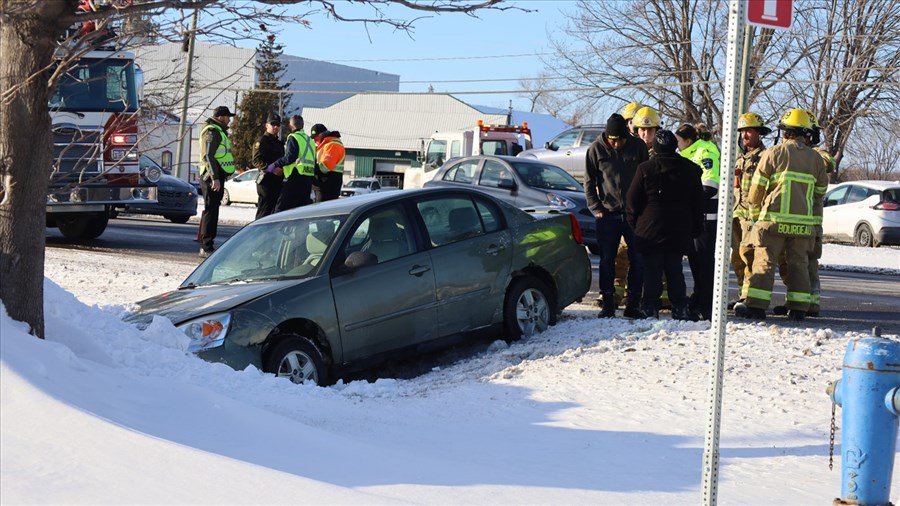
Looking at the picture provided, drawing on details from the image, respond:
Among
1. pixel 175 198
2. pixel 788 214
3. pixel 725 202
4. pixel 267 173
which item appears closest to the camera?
pixel 725 202

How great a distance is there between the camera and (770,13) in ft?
14.3

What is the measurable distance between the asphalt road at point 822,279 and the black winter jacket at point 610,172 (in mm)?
1957

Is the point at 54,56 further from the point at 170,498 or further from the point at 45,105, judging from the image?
the point at 170,498

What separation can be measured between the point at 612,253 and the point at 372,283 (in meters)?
3.24

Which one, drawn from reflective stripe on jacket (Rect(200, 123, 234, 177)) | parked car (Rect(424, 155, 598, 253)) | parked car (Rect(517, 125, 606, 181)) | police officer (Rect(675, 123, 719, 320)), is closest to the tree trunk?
police officer (Rect(675, 123, 719, 320))

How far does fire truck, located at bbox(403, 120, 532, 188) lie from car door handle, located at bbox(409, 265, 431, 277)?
2070cm

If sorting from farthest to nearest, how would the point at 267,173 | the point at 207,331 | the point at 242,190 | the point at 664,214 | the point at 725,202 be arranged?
the point at 242,190, the point at 267,173, the point at 664,214, the point at 207,331, the point at 725,202

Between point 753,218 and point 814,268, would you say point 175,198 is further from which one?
point 814,268

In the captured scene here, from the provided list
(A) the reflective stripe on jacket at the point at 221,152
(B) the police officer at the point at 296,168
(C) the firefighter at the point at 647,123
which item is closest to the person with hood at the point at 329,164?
(B) the police officer at the point at 296,168

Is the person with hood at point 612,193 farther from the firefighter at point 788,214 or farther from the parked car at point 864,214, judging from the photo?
the parked car at point 864,214

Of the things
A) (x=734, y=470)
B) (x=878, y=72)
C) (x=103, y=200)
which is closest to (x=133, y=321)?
(x=734, y=470)

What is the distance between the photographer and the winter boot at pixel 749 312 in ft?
36.5

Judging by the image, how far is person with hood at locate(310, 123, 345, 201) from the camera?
15.2 meters

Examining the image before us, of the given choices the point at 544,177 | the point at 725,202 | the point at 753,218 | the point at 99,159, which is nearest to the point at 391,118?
the point at 544,177
